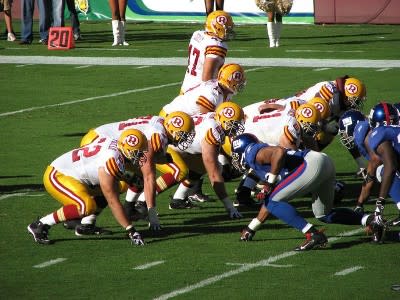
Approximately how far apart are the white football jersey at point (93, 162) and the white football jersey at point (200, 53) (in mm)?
2988

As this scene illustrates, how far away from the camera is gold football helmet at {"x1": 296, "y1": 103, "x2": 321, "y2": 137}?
12531 mm

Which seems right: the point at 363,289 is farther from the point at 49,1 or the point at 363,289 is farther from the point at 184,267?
the point at 49,1

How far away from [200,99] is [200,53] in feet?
3.95

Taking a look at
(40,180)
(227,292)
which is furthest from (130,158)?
(40,180)

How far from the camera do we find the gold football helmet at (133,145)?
11.2 meters

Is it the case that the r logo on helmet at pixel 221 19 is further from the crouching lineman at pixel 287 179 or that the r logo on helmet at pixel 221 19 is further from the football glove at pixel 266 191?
the football glove at pixel 266 191

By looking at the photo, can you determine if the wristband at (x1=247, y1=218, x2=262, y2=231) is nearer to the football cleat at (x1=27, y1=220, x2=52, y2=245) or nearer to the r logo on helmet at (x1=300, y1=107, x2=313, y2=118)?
the r logo on helmet at (x1=300, y1=107, x2=313, y2=118)

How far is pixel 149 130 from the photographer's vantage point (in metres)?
12.0

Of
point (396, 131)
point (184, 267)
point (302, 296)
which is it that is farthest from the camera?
point (396, 131)

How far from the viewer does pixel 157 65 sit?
81.0 ft

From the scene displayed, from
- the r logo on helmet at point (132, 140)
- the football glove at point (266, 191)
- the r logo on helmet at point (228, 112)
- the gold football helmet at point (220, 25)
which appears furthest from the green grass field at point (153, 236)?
the gold football helmet at point (220, 25)

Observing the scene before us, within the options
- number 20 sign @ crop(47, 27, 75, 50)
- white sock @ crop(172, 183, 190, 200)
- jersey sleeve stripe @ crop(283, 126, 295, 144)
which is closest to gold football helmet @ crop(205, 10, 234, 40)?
white sock @ crop(172, 183, 190, 200)

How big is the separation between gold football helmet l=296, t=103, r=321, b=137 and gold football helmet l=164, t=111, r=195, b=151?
1271 mm

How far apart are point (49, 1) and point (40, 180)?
1365 centimetres
